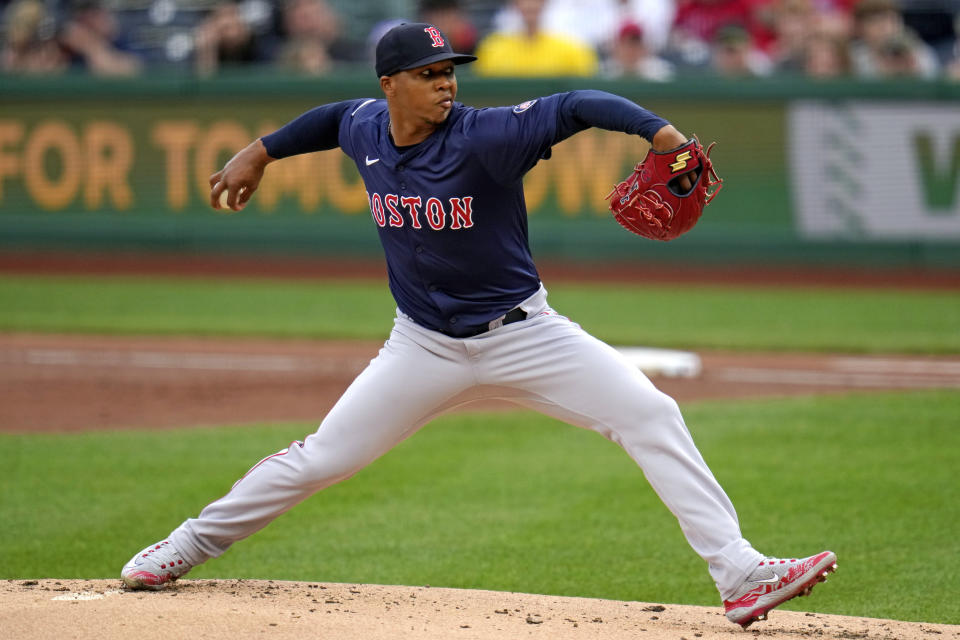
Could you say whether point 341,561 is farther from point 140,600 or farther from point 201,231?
point 201,231

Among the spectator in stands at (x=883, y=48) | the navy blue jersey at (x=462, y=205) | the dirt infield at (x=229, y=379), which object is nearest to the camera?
the navy blue jersey at (x=462, y=205)

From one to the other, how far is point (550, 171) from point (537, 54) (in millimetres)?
1250

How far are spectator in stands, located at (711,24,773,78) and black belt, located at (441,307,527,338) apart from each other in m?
9.58

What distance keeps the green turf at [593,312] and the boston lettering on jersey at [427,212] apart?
6066mm

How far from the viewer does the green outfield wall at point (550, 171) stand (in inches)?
504

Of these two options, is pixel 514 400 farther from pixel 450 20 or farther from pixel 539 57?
pixel 450 20

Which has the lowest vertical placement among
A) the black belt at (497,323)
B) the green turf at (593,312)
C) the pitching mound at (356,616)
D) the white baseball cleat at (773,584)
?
the green turf at (593,312)

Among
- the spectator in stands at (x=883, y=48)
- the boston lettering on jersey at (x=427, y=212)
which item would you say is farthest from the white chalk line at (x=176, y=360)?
the spectator in stands at (x=883, y=48)

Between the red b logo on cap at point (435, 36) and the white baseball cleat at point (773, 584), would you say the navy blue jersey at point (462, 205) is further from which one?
the white baseball cleat at point (773, 584)

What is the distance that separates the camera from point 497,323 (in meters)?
4.16

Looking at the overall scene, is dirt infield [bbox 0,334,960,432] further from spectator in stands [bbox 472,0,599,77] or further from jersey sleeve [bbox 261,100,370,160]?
spectator in stands [bbox 472,0,599,77]

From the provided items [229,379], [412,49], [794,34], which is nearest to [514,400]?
[412,49]

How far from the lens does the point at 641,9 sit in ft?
47.0

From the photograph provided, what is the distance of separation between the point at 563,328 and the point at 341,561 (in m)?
1.71
